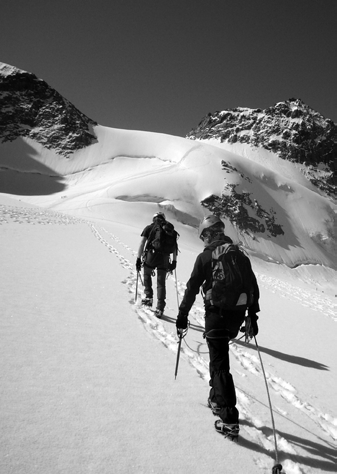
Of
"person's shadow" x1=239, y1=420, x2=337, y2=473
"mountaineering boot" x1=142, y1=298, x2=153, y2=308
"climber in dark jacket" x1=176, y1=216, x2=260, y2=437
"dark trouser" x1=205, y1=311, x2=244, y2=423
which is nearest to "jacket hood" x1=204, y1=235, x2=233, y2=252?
"climber in dark jacket" x1=176, y1=216, x2=260, y2=437

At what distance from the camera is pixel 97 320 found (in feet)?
15.7

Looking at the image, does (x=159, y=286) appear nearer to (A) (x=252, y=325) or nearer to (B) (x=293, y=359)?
(B) (x=293, y=359)

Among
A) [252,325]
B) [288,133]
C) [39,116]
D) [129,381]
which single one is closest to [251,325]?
[252,325]

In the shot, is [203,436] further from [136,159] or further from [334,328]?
[136,159]

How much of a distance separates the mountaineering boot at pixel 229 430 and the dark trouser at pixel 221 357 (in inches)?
2.5

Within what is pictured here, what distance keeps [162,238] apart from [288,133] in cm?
17278

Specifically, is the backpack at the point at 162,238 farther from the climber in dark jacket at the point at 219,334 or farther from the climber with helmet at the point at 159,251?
the climber in dark jacket at the point at 219,334

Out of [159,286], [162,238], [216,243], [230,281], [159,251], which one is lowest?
[159,286]

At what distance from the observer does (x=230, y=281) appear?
2764mm

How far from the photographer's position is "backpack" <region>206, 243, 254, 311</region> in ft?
9.08

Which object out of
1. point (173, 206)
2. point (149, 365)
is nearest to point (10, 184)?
point (173, 206)

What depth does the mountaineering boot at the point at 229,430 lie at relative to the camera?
2523 millimetres

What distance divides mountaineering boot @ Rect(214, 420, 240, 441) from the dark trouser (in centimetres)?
6

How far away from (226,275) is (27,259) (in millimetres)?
6935
